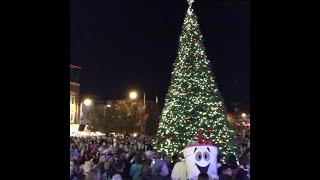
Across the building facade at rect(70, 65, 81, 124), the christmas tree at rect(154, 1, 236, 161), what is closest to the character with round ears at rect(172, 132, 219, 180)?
the christmas tree at rect(154, 1, 236, 161)

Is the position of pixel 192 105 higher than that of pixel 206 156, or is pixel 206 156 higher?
pixel 192 105

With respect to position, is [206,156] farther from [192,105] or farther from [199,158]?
[192,105]

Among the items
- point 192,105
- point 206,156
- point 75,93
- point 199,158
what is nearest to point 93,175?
point 199,158

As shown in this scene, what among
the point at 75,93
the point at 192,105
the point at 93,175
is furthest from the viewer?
the point at 75,93

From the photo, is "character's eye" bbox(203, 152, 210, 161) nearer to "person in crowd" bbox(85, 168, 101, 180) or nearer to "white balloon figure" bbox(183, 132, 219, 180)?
"white balloon figure" bbox(183, 132, 219, 180)

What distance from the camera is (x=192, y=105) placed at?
16047 mm

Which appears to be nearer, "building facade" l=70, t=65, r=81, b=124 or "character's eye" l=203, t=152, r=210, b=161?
"character's eye" l=203, t=152, r=210, b=161

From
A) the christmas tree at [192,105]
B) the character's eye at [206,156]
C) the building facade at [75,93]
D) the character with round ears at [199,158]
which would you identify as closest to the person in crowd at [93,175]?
the character with round ears at [199,158]

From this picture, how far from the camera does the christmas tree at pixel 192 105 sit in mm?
15953

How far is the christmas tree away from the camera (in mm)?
15953

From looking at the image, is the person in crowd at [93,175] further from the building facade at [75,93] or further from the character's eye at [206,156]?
the building facade at [75,93]
